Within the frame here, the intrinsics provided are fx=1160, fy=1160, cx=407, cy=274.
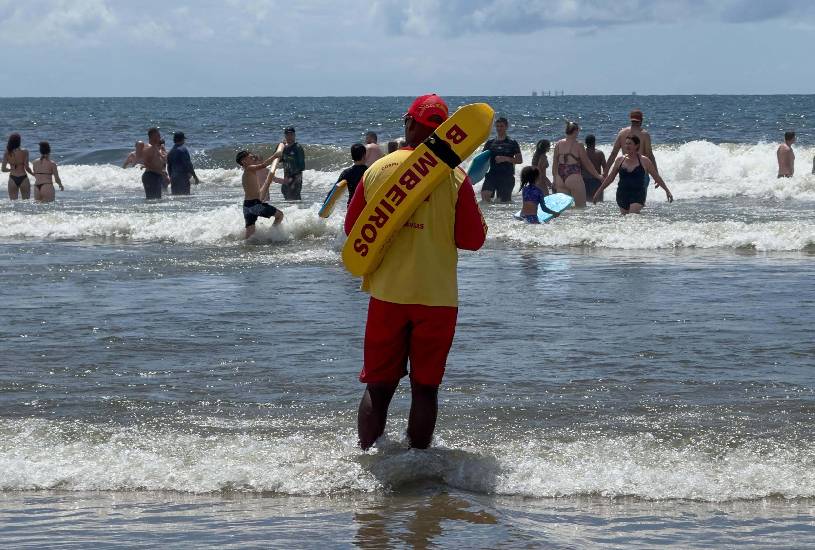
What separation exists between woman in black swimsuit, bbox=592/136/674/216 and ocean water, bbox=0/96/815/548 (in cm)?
119

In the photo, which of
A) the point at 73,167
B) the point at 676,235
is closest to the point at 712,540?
the point at 676,235

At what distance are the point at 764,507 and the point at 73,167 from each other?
30.9 m

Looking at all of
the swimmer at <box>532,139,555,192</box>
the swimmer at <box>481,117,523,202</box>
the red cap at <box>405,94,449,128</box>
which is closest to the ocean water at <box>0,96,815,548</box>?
the red cap at <box>405,94,449,128</box>

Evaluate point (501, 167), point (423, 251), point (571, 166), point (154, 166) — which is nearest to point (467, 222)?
point (423, 251)

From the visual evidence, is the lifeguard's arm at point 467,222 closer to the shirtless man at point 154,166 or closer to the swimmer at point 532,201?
the swimmer at point 532,201

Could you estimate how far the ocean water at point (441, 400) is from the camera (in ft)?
15.3

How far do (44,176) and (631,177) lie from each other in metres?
10.7

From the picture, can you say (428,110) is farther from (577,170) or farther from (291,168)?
(291,168)

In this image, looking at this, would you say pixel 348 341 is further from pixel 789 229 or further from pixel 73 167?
pixel 73 167

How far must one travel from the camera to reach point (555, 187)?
690 inches

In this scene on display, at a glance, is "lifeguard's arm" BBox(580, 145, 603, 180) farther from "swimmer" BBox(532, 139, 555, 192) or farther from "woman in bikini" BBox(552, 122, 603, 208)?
"swimmer" BBox(532, 139, 555, 192)

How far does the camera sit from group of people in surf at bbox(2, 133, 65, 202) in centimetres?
2027

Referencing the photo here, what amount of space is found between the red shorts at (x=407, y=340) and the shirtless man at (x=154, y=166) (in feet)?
54.9

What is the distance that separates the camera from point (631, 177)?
15.4 m
